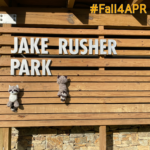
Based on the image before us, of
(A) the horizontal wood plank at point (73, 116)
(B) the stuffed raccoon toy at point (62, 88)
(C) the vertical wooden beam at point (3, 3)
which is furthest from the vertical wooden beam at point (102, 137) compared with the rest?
(C) the vertical wooden beam at point (3, 3)

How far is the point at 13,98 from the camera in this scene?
329cm

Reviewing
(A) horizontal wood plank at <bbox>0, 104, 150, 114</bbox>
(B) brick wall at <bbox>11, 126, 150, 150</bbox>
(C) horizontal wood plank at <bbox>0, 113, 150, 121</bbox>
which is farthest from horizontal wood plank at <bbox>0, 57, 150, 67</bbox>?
(B) brick wall at <bbox>11, 126, 150, 150</bbox>

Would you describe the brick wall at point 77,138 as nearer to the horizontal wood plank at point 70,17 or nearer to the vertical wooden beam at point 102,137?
the vertical wooden beam at point 102,137

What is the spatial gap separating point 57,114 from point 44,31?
79.7 inches

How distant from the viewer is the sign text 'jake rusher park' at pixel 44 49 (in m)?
3.41

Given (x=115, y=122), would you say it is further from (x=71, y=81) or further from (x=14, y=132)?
(x=14, y=132)

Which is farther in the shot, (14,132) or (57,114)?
(14,132)

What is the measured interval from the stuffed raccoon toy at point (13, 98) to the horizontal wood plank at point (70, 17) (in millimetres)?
1590

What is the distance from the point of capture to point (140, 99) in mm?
3561

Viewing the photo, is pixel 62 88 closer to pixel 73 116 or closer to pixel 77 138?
pixel 73 116

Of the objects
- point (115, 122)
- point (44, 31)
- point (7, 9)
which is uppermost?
point (7, 9)

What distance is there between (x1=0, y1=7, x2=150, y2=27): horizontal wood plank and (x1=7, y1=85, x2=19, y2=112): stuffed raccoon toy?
62.6 inches

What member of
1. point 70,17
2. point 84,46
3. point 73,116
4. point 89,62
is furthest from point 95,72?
point 70,17

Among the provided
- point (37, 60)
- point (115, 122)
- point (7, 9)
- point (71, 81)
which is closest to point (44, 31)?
point (37, 60)
